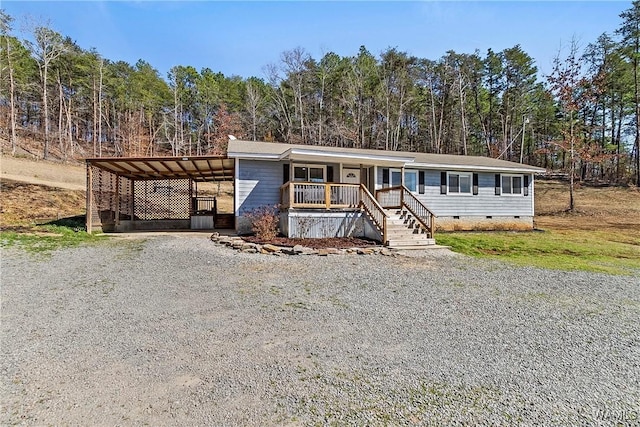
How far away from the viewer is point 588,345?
3.72 metres

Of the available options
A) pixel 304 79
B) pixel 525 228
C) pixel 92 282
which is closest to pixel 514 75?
pixel 304 79

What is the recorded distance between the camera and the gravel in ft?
8.19

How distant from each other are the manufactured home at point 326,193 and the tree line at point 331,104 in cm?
1574

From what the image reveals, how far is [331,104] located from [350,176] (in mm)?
21738

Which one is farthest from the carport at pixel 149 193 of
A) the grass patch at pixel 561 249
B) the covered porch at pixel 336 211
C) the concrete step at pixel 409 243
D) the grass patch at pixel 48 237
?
the grass patch at pixel 561 249

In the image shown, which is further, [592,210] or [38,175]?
[592,210]

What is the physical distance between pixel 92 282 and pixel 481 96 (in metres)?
40.2

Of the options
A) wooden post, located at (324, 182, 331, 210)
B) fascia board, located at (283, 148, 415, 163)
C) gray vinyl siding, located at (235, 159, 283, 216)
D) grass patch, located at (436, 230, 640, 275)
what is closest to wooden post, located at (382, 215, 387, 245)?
wooden post, located at (324, 182, 331, 210)

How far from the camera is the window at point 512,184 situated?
52.9 feet

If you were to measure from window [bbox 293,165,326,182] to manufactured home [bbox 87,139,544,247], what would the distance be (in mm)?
41

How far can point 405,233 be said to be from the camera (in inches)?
433

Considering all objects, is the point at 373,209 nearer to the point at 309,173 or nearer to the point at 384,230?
the point at 384,230

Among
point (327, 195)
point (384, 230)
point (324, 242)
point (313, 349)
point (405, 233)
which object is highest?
point (327, 195)

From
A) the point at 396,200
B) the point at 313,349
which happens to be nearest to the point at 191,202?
the point at 396,200
